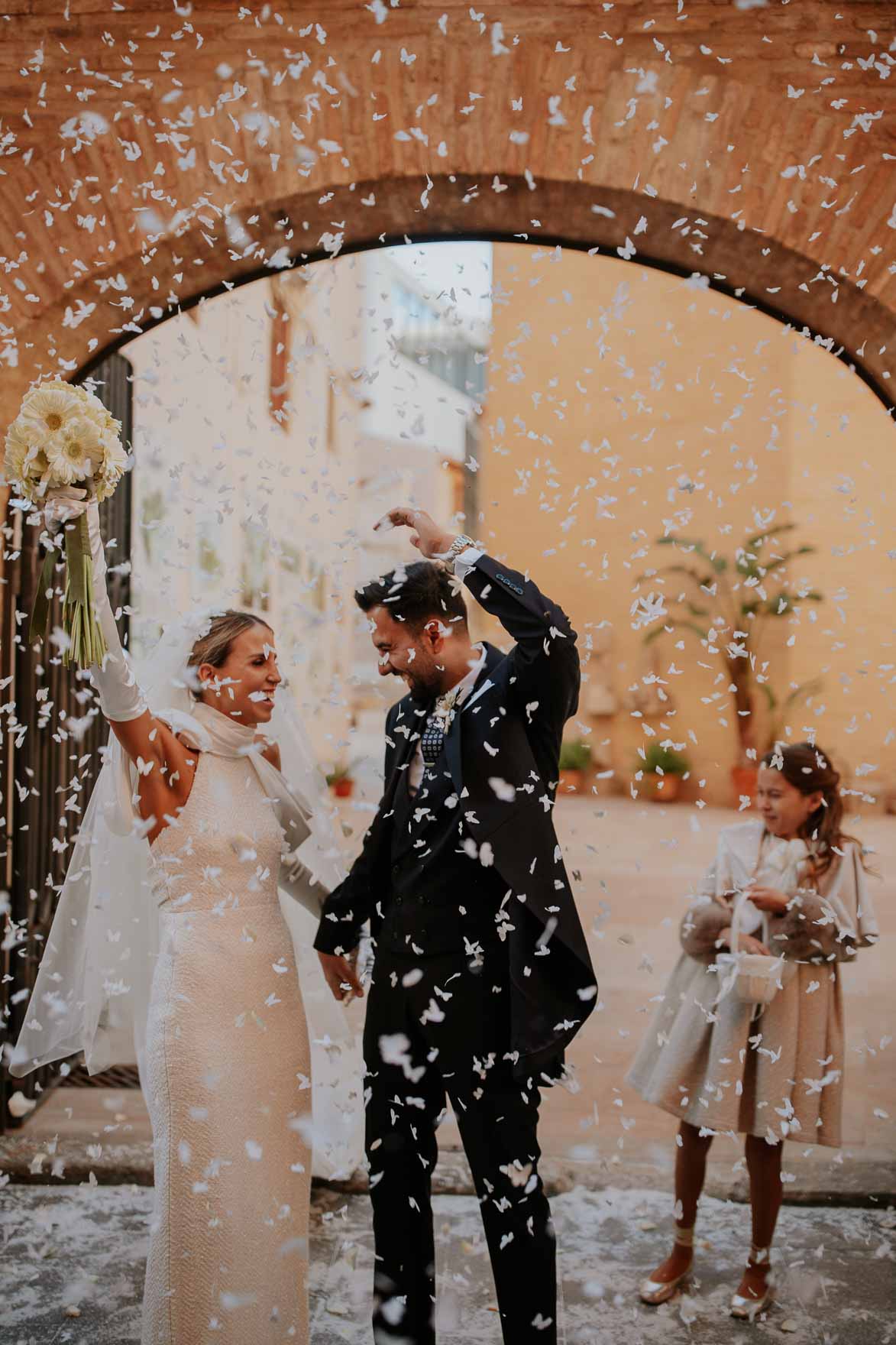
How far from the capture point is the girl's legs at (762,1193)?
328 centimetres

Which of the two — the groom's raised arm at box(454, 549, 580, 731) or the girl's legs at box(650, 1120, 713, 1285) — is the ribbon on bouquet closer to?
the groom's raised arm at box(454, 549, 580, 731)

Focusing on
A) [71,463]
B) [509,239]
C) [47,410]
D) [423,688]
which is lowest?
[423,688]

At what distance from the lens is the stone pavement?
10.8 feet

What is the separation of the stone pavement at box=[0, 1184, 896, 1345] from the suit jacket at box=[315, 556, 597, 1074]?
106cm

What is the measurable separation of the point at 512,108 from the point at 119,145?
3.86ft

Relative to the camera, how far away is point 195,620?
3.11 m

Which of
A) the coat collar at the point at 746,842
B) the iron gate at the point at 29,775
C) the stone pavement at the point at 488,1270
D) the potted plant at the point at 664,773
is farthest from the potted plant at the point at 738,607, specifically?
the coat collar at the point at 746,842

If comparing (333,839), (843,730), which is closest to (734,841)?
(333,839)

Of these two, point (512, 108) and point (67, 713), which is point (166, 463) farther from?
point (512, 108)

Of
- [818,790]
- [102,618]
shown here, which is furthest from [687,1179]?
[102,618]

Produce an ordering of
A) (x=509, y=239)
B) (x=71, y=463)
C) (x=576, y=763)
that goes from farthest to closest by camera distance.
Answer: (x=576, y=763) → (x=509, y=239) → (x=71, y=463)

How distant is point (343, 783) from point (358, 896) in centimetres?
1260

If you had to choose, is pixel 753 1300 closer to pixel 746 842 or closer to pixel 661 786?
pixel 746 842

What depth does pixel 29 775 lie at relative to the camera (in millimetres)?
4324
